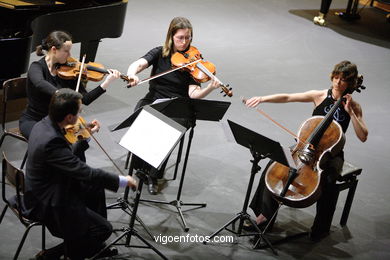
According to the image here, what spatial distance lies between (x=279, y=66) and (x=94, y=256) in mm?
4680

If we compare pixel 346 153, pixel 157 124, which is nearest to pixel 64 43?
pixel 157 124

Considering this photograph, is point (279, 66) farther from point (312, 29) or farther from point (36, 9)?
point (36, 9)

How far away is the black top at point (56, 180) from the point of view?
317 cm

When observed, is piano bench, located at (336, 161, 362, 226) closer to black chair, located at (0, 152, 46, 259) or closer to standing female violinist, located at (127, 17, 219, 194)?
standing female violinist, located at (127, 17, 219, 194)

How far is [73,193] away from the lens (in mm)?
3342

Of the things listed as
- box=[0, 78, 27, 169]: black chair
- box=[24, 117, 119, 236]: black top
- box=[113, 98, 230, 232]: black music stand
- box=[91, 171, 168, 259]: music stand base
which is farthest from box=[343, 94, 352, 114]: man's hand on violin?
box=[0, 78, 27, 169]: black chair

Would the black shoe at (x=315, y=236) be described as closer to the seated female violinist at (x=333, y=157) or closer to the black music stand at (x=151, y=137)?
the seated female violinist at (x=333, y=157)

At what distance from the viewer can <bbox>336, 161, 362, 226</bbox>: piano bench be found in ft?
14.2

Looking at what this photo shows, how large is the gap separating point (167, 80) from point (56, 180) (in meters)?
1.72

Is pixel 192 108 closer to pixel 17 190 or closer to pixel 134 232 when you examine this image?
pixel 134 232

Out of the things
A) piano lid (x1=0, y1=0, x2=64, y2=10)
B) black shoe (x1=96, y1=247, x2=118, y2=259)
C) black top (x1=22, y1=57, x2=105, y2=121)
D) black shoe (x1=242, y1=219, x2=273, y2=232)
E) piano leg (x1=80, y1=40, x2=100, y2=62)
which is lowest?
black shoe (x1=96, y1=247, x2=118, y2=259)

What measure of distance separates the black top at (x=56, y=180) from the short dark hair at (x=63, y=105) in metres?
0.06

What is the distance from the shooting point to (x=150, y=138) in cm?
349

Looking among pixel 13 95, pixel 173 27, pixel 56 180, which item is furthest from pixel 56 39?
pixel 56 180
